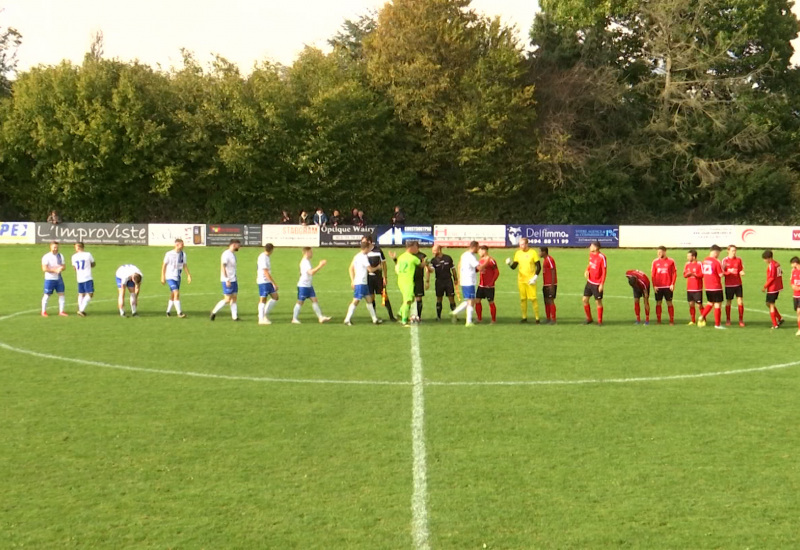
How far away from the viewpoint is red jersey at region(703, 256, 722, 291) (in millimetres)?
19469

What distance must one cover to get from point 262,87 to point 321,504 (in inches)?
1815

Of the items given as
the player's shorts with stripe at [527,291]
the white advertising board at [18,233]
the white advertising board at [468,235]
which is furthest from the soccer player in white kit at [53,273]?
the white advertising board at [18,233]

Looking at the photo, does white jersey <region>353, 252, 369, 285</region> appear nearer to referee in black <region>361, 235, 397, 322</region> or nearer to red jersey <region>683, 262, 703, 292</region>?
referee in black <region>361, 235, 397, 322</region>

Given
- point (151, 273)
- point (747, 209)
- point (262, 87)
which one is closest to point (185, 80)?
point (262, 87)

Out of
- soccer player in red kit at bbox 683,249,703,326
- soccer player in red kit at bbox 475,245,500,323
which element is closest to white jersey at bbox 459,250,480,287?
soccer player in red kit at bbox 475,245,500,323

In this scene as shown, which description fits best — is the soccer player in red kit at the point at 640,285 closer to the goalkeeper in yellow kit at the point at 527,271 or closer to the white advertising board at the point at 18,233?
the goalkeeper in yellow kit at the point at 527,271

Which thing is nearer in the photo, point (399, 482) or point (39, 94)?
point (399, 482)

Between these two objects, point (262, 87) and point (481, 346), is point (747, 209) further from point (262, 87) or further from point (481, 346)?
point (481, 346)

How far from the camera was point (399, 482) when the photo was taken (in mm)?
8984

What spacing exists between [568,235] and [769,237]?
9.33 m

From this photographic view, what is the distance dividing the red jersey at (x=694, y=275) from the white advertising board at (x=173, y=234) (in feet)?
98.4

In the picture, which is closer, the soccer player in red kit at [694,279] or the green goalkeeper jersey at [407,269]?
the green goalkeeper jersey at [407,269]

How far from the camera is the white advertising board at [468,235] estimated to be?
45625 mm

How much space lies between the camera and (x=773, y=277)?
1911 centimetres
